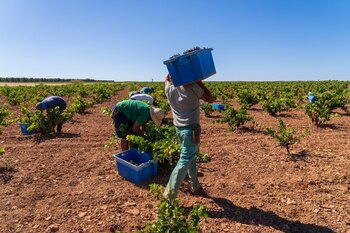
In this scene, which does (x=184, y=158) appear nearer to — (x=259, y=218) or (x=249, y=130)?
(x=259, y=218)

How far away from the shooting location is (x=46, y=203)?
4.21 metres

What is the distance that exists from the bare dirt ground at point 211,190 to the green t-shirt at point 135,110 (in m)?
1.04

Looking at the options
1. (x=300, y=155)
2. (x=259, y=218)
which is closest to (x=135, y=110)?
(x=259, y=218)

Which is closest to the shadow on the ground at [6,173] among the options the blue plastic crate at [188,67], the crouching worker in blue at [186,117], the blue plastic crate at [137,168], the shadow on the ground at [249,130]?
the blue plastic crate at [137,168]

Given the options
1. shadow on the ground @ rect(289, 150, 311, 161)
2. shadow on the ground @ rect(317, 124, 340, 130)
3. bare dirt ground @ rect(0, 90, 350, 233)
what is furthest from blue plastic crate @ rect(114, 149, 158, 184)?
shadow on the ground @ rect(317, 124, 340, 130)

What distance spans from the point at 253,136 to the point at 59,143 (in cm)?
507

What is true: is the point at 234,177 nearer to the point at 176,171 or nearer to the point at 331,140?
the point at 176,171

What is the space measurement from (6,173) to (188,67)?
162 inches

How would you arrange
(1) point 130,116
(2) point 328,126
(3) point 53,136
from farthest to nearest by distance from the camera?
(2) point 328,126 < (3) point 53,136 < (1) point 130,116

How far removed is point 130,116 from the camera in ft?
17.7

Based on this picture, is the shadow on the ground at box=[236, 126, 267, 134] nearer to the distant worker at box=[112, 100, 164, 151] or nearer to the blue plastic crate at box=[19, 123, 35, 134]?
the distant worker at box=[112, 100, 164, 151]

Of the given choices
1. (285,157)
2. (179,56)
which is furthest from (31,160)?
(285,157)

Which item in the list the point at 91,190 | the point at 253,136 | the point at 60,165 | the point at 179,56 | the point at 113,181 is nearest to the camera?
the point at 179,56

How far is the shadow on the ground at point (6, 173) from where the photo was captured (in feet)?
16.5
